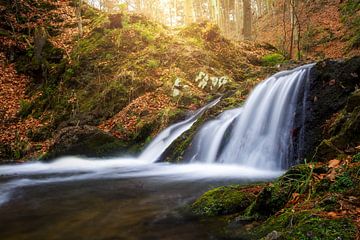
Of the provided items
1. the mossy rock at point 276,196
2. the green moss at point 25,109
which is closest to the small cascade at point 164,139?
the mossy rock at point 276,196

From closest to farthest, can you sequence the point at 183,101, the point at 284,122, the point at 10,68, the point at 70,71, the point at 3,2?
the point at 284,122 < the point at 183,101 < the point at 70,71 < the point at 10,68 < the point at 3,2

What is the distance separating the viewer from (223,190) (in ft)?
12.9

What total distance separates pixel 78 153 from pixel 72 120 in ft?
7.39

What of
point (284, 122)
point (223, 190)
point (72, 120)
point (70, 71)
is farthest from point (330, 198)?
point (70, 71)

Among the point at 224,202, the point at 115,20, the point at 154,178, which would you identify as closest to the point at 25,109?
the point at 115,20

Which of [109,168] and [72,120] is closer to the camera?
[109,168]

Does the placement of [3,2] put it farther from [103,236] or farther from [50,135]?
[103,236]

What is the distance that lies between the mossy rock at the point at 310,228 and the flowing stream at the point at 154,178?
27.6 inches

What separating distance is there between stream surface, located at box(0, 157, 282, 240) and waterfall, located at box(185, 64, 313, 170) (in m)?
0.38

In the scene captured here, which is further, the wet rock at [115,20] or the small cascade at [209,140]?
the wet rock at [115,20]

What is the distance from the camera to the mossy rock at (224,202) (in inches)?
141

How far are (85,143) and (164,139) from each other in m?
2.22

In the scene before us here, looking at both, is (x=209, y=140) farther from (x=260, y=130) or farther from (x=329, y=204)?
(x=329, y=204)

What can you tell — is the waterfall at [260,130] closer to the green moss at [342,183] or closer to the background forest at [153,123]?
the background forest at [153,123]
